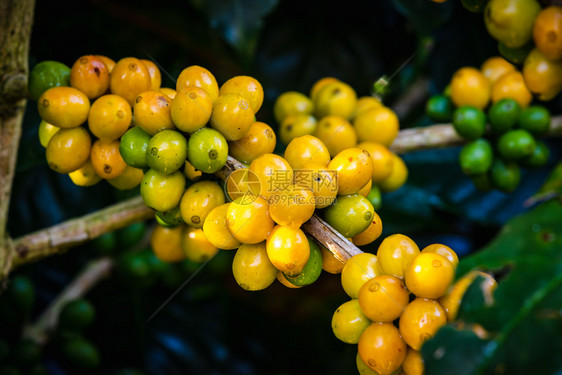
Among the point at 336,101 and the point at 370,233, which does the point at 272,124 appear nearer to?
the point at 336,101

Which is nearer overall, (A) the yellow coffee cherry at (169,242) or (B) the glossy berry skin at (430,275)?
(B) the glossy berry skin at (430,275)

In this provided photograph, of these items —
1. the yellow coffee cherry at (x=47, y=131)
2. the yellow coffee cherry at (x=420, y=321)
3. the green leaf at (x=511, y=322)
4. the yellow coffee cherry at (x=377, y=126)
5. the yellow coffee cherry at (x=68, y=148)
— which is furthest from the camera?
the yellow coffee cherry at (x=377, y=126)

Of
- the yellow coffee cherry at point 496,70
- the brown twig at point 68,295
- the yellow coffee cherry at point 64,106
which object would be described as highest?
the yellow coffee cherry at point 496,70

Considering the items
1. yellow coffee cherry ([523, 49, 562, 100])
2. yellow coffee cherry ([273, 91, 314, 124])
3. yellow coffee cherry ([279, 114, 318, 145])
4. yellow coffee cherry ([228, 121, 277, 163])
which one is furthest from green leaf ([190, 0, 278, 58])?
yellow coffee cherry ([523, 49, 562, 100])

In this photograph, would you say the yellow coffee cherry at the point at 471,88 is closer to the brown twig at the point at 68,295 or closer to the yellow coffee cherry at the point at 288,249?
the yellow coffee cherry at the point at 288,249

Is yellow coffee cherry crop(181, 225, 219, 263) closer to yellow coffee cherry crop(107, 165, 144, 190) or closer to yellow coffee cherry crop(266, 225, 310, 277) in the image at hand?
yellow coffee cherry crop(107, 165, 144, 190)

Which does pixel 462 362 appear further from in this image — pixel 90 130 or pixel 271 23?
pixel 271 23

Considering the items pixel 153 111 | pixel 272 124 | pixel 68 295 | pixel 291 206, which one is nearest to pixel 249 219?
pixel 291 206

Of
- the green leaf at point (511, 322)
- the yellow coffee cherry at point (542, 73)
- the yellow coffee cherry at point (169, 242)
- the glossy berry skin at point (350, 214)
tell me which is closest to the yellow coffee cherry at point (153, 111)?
the glossy berry skin at point (350, 214)

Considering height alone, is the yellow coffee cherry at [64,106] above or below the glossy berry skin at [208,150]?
below
